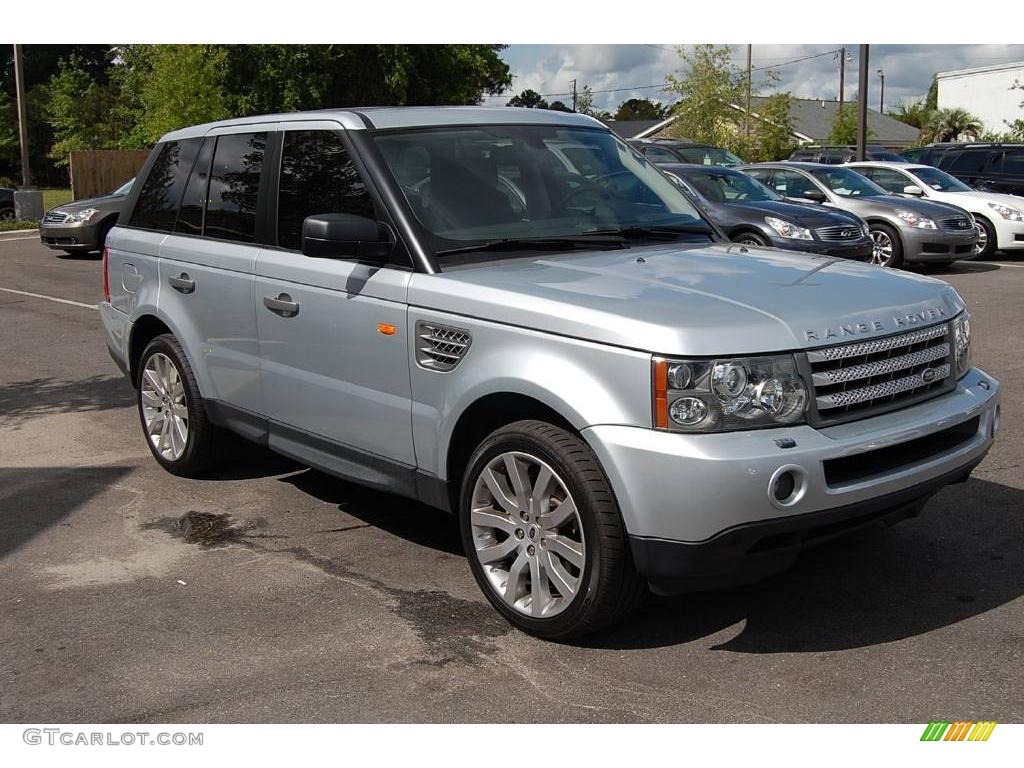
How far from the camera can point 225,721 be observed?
12.3 feet

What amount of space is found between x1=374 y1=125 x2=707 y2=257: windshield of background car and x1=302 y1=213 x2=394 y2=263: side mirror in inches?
8.4

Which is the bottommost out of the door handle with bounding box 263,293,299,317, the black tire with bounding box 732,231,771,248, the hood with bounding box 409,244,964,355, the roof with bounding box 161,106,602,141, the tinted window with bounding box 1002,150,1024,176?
the black tire with bounding box 732,231,771,248

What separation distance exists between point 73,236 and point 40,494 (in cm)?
1439

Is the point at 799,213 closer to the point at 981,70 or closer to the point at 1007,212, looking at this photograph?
the point at 1007,212

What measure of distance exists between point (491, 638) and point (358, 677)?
0.55 metres

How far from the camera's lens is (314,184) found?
539 centimetres

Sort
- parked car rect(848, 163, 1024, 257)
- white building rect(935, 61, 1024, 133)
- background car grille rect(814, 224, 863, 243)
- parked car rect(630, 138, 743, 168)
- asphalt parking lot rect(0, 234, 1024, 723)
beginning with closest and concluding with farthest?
asphalt parking lot rect(0, 234, 1024, 723)
background car grille rect(814, 224, 863, 243)
parked car rect(848, 163, 1024, 257)
parked car rect(630, 138, 743, 168)
white building rect(935, 61, 1024, 133)

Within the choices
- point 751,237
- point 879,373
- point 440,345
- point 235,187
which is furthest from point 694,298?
point 751,237

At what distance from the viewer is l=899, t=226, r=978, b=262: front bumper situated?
634 inches

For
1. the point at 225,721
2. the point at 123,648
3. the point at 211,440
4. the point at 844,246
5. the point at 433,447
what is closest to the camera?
the point at 225,721

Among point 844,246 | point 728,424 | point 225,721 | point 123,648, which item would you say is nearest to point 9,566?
point 123,648

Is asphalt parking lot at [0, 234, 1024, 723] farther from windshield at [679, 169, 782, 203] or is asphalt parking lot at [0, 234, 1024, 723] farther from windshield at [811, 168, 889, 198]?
windshield at [811, 168, 889, 198]

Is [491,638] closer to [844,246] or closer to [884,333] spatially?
[884,333]

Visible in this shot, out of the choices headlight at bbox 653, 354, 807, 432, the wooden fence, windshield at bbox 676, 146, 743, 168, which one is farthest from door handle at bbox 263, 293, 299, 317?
the wooden fence
